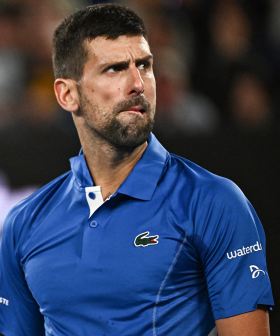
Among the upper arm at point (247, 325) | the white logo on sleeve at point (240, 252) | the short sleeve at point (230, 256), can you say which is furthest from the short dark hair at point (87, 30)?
the upper arm at point (247, 325)

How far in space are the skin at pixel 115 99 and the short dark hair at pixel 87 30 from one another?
0.02m

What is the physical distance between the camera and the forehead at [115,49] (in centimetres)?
116

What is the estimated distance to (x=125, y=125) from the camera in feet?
3.77

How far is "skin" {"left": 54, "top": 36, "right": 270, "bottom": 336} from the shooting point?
115 centimetres

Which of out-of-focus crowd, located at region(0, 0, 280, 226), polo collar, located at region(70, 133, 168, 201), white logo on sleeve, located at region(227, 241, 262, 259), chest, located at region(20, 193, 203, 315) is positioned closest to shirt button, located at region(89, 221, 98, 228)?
chest, located at region(20, 193, 203, 315)

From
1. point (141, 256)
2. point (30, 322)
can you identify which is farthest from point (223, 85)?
point (30, 322)

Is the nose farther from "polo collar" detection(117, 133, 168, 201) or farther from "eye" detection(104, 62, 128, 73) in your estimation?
"polo collar" detection(117, 133, 168, 201)

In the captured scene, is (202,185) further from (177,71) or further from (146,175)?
(177,71)

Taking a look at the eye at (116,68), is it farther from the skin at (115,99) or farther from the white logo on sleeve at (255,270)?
the white logo on sleeve at (255,270)

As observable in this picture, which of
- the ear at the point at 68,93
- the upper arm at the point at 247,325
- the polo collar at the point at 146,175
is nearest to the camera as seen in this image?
the upper arm at the point at 247,325

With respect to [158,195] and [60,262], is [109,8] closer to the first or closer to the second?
[158,195]

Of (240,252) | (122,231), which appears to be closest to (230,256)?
(240,252)

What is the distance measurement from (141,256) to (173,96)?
108cm

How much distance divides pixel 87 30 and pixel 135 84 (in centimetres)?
22
